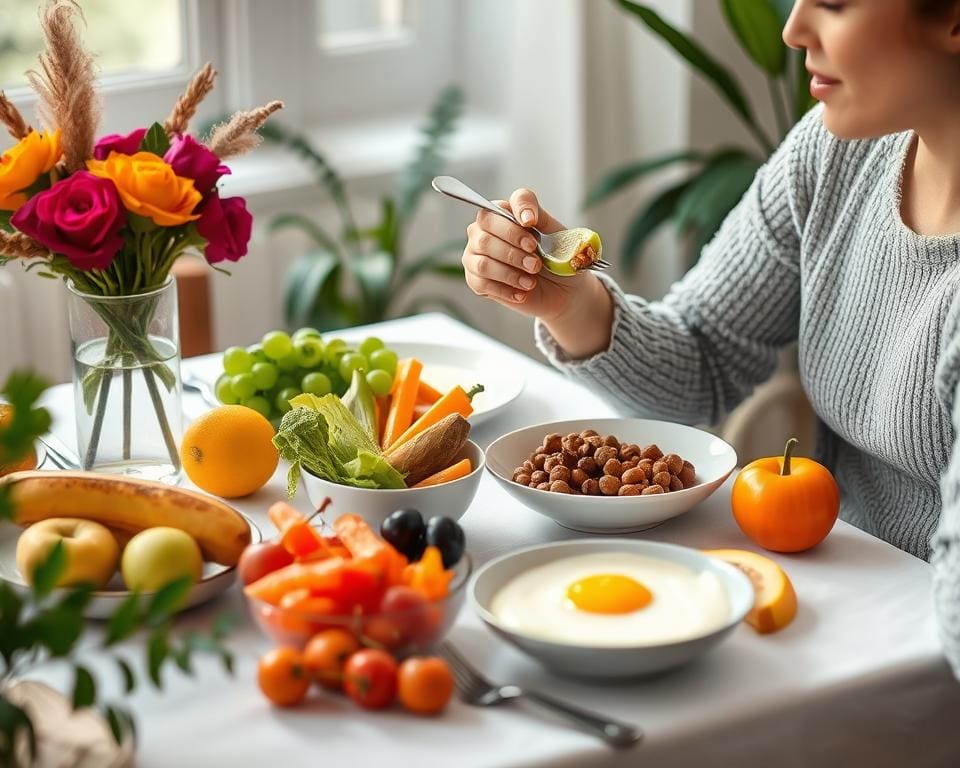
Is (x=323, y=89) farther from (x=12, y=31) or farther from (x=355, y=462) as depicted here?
(x=355, y=462)

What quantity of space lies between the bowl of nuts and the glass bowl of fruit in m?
0.19

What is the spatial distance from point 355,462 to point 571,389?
1.64ft

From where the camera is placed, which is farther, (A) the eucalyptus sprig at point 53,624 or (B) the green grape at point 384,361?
(B) the green grape at point 384,361

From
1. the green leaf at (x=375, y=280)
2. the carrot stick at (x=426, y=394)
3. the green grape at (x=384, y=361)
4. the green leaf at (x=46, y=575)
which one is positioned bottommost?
the green leaf at (x=375, y=280)

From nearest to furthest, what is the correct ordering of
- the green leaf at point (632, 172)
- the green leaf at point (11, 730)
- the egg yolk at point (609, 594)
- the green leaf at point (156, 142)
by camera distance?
the green leaf at point (11, 730)
the egg yolk at point (609, 594)
the green leaf at point (156, 142)
the green leaf at point (632, 172)

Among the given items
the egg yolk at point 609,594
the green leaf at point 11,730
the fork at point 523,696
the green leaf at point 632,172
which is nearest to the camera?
the green leaf at point 11,730

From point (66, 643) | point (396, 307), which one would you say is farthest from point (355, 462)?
point (396, 307)

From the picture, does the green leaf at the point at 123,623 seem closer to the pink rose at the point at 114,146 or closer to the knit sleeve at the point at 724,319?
the pink rose at the point at 114,146

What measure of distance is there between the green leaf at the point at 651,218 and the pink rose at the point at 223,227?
135 cm

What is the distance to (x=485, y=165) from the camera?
2896mm

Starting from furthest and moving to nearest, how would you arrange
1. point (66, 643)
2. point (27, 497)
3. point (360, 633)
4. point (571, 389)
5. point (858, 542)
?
point (571, 389) < point (858, 542) < point (27, 497) < point (360, 633) < point (66, 643)

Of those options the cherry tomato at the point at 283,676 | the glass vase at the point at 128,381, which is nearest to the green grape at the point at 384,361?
the glass vase at the point at 128,381

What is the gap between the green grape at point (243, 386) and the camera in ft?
4.61

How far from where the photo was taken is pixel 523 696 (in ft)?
3.04
